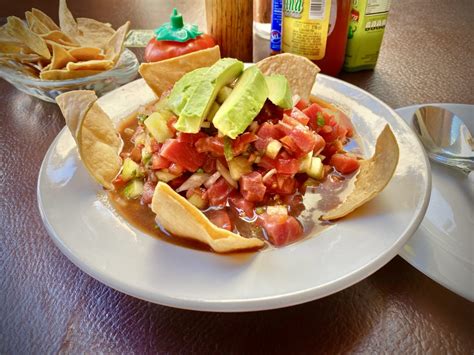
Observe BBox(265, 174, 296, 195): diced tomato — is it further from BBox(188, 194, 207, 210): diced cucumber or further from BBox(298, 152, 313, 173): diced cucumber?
BBox(188, 194, 207, 210): diced cucumber

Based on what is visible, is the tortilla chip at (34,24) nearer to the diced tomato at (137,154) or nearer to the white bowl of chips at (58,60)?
the white bowl of chips at (58,60)

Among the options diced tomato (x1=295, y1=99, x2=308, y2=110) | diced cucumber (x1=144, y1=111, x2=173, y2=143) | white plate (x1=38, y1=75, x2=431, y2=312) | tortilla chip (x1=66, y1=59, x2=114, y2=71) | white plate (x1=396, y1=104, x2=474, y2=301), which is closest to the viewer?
white plate (x1=38, y1=75, x2=431, y2=312)

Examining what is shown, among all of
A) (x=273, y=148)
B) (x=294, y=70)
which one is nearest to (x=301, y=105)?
(x=294, y=70)

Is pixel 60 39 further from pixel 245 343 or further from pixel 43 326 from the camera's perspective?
pixel 245 343

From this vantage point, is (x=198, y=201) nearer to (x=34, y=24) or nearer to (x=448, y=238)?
(x=448, y=238)

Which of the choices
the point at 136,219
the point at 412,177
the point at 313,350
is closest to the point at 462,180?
the point at 412,177

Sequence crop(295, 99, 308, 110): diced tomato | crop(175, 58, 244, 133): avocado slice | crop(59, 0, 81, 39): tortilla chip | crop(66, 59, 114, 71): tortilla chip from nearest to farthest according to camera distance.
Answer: crop(175, 58, 244, 133): avocado slice < crop(295, 99, 308, 110): diced tomato < crop(66, 59, 114, 71): tortilla chip < crop(59, 0, 81, 39): tortilla chip

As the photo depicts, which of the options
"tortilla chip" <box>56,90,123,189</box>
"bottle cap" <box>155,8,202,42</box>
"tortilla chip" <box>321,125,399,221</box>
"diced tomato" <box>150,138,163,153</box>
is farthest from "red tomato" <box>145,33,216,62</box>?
"tortilla chip" <box>321,125,399,221</box>
